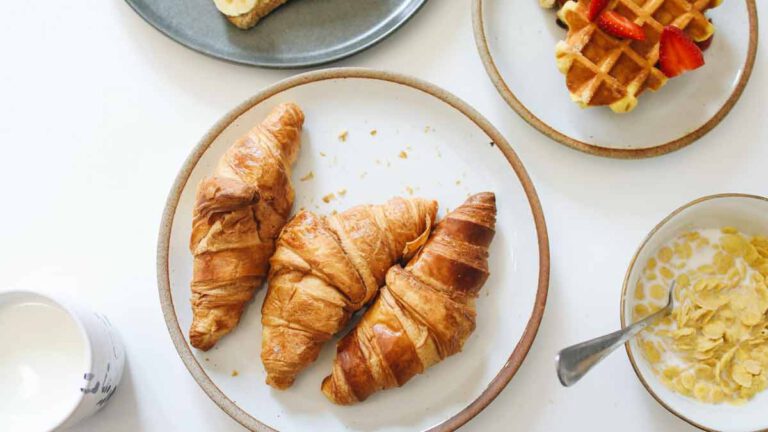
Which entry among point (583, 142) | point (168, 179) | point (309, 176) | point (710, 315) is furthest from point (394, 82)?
point (710, 315)

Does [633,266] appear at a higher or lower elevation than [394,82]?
lower

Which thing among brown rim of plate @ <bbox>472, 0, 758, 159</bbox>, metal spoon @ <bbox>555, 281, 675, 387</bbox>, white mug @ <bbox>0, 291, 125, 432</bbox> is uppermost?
brown rim of plate @ <bbox>472, 0, 758, 159</bbox>

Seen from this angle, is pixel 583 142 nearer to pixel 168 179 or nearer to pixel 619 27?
pixel 619 27

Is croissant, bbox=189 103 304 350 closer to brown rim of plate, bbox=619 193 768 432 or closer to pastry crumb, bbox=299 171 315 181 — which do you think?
pastry crumb, bbox=299 171 315 181

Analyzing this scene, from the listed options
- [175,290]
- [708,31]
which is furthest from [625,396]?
[175,290]

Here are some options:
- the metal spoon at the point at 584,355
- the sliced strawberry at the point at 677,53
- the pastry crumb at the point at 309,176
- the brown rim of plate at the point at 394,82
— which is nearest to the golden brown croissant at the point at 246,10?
the brown rim of plate at the point at 394,82

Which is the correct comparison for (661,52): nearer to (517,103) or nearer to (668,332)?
(517,103)

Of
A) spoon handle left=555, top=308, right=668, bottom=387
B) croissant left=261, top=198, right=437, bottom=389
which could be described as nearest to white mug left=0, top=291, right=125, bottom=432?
croissant left=261, top=198, right=437, bottom=389

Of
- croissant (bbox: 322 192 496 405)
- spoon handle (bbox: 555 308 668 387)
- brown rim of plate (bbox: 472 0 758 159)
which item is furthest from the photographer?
brown rim of plate (bbox: 472 0 758 159)
